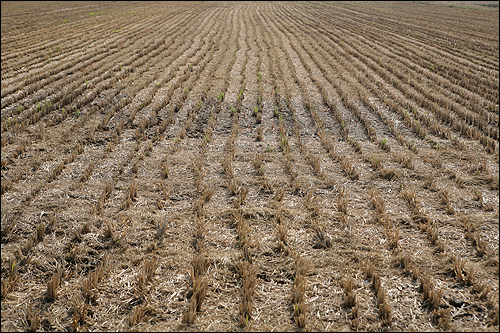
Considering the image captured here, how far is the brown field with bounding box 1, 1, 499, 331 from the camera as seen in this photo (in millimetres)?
3420

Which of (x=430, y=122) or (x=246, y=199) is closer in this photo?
(x=246, y=199)

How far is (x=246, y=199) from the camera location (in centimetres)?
541

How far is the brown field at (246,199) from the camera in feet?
11.2

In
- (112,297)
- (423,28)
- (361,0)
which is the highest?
(361,0)

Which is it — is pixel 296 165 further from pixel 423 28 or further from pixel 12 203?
pixel 423 28

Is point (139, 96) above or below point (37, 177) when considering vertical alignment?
above

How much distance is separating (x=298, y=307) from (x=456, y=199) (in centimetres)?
330

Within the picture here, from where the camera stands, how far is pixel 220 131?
26.4ft

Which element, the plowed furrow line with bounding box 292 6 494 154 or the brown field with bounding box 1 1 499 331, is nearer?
the brown field with bounding box 1 1 499 331

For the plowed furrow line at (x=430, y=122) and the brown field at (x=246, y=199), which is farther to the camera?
the plowed furrow line at (x=430, y=122)

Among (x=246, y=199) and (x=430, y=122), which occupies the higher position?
(x=430, y=122)

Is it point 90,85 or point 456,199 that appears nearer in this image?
point 456,199

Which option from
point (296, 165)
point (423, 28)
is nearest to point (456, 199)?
point (296, 165)

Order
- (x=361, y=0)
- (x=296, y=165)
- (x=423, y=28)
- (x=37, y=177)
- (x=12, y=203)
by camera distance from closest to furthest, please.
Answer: (x=12, y=203) → (x=37, y=177) → (x=296, y=165) → (x=423, y=28) → (x=361, y=0)
